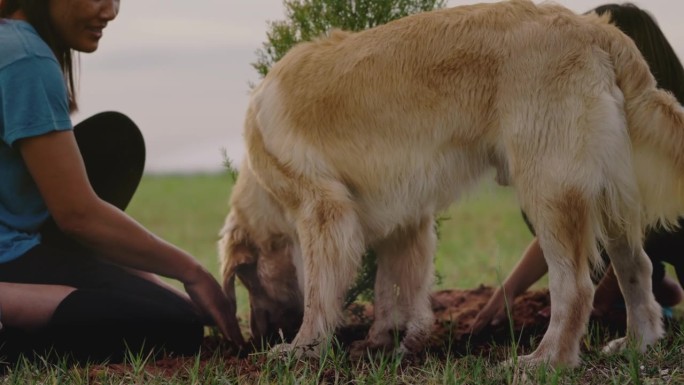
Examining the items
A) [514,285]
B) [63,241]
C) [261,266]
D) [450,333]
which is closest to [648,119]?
[450,333]

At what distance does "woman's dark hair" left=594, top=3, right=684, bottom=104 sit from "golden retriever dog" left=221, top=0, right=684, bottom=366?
45.8 inches

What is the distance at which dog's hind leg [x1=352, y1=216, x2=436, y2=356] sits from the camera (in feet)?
14.4

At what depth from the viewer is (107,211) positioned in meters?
3.74

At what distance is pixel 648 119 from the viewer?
3.63 meters

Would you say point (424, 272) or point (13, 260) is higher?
point (13, 260)

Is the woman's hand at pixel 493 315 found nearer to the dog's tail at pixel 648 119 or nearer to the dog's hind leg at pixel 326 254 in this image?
the dog's hind leg at pixel 326 254

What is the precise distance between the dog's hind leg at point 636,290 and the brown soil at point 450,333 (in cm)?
48

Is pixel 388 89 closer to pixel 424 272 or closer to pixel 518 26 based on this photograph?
pixel 518 26

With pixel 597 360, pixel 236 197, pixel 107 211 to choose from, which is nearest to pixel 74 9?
pixel 107 211

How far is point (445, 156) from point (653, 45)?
172 centimetres

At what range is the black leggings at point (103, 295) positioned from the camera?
12.7ft

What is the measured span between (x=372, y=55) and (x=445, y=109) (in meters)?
0.43

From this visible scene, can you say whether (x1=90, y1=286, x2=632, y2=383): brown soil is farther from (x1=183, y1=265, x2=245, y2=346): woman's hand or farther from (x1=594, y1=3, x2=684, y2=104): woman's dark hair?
(x1=594, y1=3, x2=684, y2=104): woman's dark hair

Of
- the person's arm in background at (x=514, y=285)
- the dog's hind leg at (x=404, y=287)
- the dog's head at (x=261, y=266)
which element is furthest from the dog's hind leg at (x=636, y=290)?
the dog's head at (x=261, y=266)
